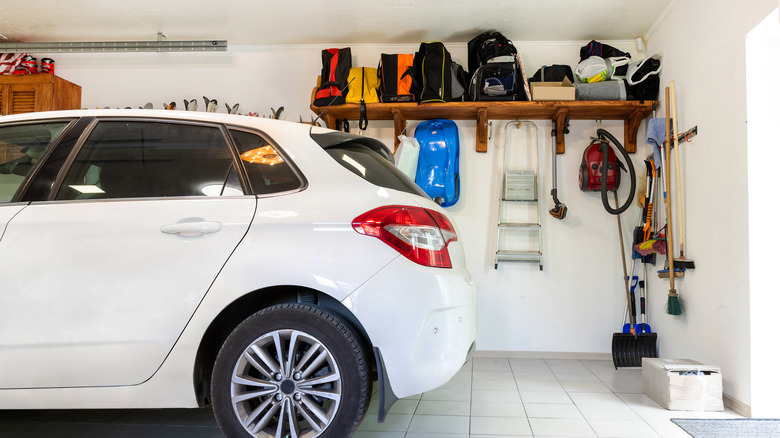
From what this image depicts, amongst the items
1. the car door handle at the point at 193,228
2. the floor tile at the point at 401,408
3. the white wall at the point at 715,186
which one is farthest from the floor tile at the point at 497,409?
the car door handle at the point at 193,228

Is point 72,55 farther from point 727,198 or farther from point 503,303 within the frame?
point 727,198

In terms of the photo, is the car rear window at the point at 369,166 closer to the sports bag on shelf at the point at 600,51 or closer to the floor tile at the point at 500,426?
the floor tile at the point at 500,426

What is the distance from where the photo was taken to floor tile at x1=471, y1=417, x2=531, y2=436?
2477mm

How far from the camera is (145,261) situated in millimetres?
1829

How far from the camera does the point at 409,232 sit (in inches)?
71.8

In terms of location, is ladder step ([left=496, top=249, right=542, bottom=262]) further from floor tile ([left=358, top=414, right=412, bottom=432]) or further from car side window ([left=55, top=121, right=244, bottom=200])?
car side window ([left=55, top=121, right=244, bottom=200])

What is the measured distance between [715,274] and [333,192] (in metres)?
2.68

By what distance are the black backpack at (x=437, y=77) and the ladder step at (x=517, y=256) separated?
4.56ft

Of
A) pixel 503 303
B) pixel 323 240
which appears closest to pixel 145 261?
pixel 323 240

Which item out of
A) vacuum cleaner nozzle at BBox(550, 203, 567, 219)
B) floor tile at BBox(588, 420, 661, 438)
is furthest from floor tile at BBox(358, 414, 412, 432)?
vacuum cleaner nozzle at BBox(550, 203, 567, 219)

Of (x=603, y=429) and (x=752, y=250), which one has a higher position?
(x=752, y=250)

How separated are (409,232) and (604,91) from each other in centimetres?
330

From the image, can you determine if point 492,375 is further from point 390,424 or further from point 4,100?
point 4,100

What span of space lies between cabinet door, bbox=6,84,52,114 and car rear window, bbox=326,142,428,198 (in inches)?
161
